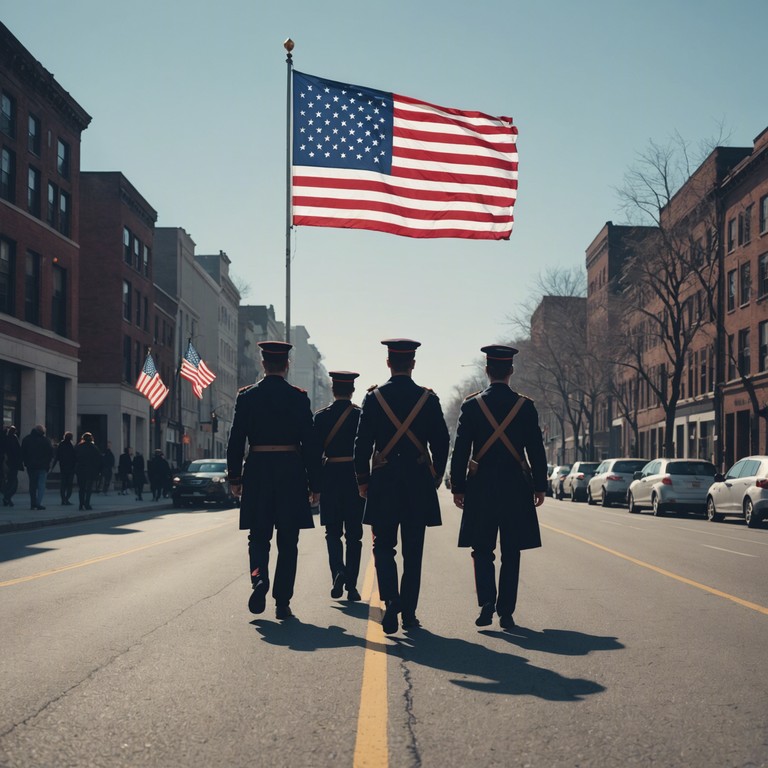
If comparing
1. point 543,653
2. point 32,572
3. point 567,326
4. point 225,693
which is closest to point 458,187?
point 32,572

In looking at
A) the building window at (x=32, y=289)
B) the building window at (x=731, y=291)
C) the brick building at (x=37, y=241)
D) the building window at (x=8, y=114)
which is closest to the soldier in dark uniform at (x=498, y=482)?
the brick building at (x=37, y=241)

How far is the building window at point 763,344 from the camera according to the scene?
1873 inches

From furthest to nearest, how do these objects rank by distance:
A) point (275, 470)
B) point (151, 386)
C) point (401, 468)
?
point (151, 386) < point (275, 470) < point (401, 468)

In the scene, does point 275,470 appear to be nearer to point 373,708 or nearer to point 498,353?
point 498,353

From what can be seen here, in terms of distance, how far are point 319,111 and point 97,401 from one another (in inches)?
1548

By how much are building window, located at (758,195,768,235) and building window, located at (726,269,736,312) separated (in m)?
3.98

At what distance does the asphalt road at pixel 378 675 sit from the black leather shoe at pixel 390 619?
0.37ft

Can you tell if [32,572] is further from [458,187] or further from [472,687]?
[458,187]

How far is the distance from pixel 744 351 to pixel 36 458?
3460 centimetres

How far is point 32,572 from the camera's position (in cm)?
1220

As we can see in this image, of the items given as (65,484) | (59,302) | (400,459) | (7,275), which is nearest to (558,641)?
(400,459)

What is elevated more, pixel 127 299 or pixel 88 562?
pixel 127 299

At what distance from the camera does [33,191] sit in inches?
1606

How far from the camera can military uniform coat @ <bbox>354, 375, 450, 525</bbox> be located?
7.82 m
